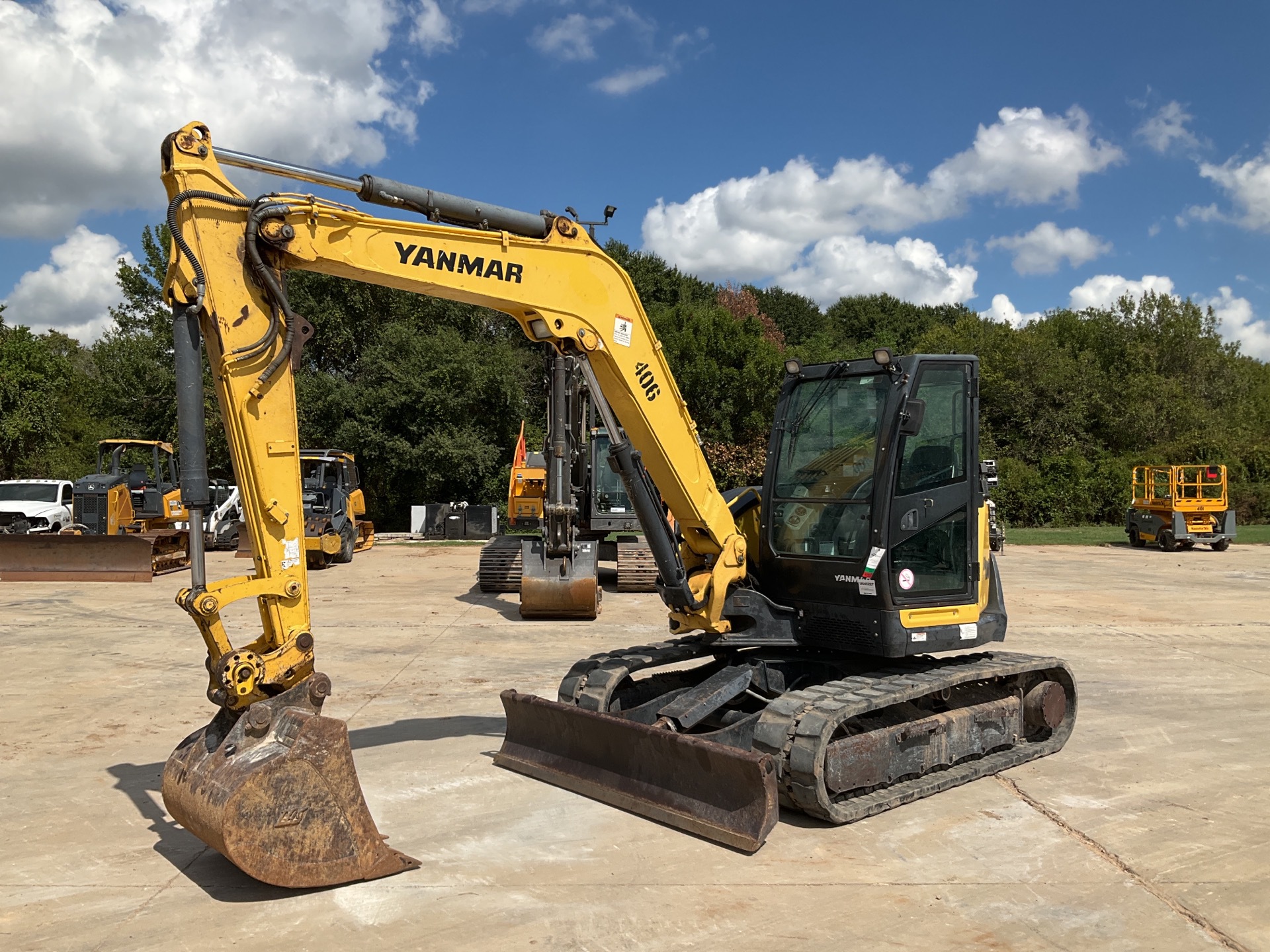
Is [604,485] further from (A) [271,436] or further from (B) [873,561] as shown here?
(A) [271,436]

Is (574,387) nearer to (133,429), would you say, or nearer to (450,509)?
(450,509)

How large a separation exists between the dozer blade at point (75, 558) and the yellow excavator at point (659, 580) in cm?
1318

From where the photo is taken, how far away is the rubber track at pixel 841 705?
5617mm

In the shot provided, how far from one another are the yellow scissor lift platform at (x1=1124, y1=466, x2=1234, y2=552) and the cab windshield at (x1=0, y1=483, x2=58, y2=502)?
26513 millimetres

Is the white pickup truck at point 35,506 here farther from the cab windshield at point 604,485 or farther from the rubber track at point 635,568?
the rubber track at point 635,568

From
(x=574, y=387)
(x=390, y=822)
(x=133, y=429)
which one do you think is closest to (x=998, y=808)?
(x=390, y=822)

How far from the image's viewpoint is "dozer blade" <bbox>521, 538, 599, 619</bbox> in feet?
44.0

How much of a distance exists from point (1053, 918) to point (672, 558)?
10.1 feet

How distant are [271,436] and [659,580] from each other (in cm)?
290

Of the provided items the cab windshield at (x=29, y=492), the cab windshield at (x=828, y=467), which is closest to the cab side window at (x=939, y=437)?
the cab windshield at (x=828, y=467)

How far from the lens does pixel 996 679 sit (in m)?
7.29

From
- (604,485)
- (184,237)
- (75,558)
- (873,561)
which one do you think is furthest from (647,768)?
(75,558)

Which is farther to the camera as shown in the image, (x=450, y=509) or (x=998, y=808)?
(x=450, y=509)

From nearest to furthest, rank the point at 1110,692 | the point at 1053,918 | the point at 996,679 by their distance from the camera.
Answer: the point at 1053,918, the point at 996,679, the point at 1110,692
